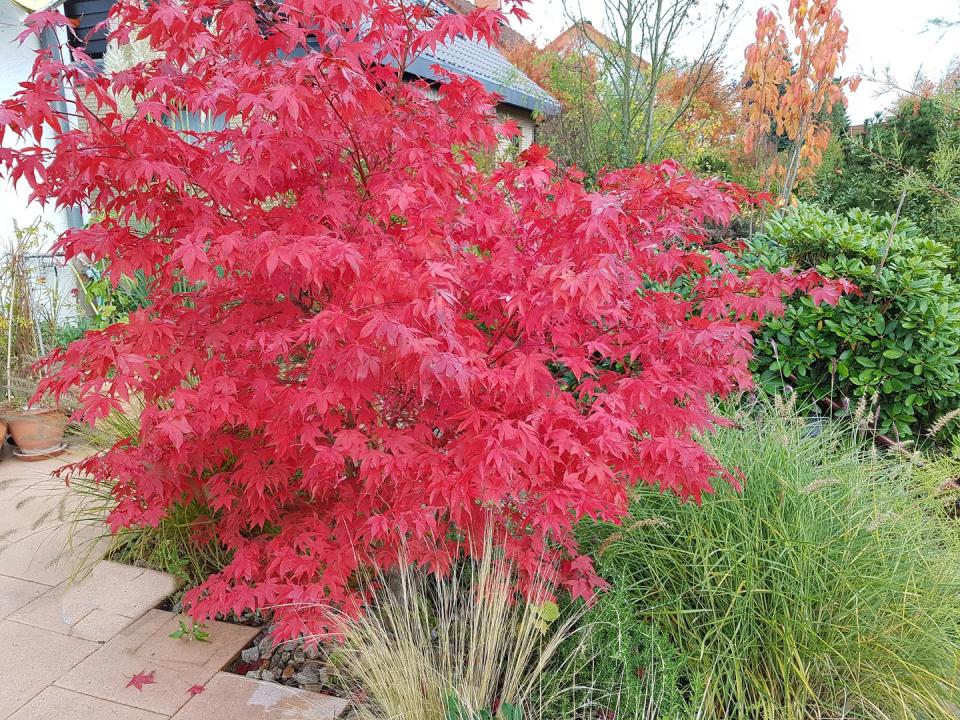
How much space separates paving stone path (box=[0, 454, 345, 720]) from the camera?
2.39m

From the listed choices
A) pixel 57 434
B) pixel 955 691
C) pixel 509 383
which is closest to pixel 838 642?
pixel 955 691

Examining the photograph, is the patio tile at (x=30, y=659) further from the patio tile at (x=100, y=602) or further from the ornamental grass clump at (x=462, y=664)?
the ornamental grass clump at (x=462, y=664)

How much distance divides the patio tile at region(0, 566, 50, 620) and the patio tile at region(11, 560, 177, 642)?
0.04 metres

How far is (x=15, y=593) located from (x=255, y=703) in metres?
1.57

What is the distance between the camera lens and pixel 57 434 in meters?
4.88

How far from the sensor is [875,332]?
4.18m

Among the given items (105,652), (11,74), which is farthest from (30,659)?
(11,74)

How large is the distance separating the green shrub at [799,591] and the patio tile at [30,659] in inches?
86.4

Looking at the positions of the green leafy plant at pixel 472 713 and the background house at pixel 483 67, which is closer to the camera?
the green leafy plant at pixel 472 713

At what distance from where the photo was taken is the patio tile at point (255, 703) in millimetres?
2350

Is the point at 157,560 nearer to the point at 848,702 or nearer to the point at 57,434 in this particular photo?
the point at 57,434

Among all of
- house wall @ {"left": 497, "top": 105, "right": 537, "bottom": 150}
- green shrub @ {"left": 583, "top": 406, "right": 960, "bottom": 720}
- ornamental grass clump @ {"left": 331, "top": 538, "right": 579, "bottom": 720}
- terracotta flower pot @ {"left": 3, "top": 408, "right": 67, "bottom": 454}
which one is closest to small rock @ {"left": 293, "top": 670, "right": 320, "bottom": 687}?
ornamental grass clump @ {"left": 331, "top": 538, "right": 579, "bottom": 720}

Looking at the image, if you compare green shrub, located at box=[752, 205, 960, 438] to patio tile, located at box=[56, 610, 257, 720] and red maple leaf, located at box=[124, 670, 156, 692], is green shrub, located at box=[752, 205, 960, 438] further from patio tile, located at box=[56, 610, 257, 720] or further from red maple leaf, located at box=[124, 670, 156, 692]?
red maple leaf, located at box=[124, 670, 156, 692]

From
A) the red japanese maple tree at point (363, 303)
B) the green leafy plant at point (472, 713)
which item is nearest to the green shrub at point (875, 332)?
the red japanese maple tree at point (363, 303)
